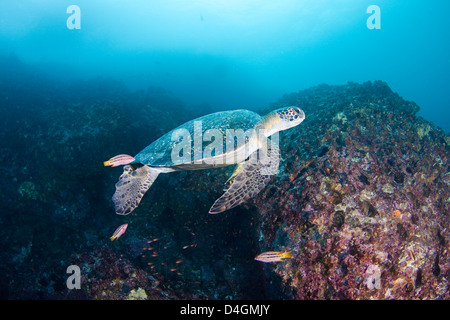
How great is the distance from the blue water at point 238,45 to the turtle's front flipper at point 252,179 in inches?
1187

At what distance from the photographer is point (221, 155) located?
3.37 meters

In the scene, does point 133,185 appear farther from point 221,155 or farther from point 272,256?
point 272,256

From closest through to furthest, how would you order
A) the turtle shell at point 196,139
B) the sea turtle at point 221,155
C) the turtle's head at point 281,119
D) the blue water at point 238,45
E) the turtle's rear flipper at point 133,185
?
the sea turtle at point 221,155, the turtle shell at point 196,139, the turtle's rear flipper at point 133,185, the turtle's head at point 281,119, the blue water at point 238,45

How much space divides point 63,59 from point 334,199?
106727 mm

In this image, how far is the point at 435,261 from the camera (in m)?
2.81

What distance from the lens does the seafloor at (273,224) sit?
2576 millimetres

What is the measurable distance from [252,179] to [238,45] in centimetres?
8907

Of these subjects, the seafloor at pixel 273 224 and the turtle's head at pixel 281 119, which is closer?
the seafloor at pixel 273 224

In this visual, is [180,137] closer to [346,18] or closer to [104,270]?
[104,270]

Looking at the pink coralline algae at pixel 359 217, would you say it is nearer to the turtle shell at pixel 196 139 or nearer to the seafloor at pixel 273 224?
the seafloor at pixel 273 224

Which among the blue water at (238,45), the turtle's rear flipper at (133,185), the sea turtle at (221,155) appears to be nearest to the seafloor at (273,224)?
the sea turtle at (221,155)

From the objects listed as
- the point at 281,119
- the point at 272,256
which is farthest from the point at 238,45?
the point at 272,256

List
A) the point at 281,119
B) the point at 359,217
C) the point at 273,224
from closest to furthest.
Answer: the point at 359,217
the point at 273,224
the point at 281,119

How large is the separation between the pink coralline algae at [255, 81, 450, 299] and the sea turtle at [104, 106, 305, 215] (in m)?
0.41
